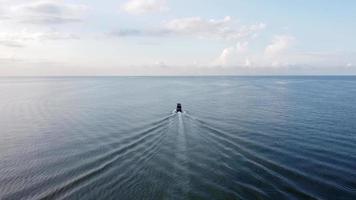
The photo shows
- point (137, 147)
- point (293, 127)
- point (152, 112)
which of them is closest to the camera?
point (137, 147)

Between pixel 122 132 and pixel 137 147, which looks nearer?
pixel 137 147

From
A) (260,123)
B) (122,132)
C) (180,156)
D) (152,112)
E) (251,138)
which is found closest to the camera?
(180,156)

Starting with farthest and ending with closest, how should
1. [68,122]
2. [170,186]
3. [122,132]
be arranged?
1. [68,122]
2. [122,132]
3. [170,186]

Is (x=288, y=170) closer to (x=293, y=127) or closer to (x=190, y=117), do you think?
(x=293, y=127)

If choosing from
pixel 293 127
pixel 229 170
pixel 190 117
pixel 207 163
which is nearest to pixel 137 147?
pixel 207 163

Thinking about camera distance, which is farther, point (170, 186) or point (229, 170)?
point (229, 170)

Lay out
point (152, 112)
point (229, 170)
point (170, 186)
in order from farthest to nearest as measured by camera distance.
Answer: point (152, 112), point (229, 170), point (170, 186)

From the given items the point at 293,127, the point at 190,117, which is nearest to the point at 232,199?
the point at 293,127

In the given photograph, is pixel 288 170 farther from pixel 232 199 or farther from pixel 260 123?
pixel 260 123

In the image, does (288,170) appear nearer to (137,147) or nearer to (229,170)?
(229,170)
